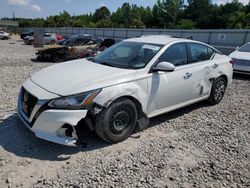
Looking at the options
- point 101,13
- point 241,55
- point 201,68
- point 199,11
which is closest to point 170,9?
point 199,11

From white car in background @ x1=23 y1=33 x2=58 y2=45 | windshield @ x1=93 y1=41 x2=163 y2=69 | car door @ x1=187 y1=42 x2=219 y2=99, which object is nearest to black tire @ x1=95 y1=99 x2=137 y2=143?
windshield @ x1=93 y1=41 x2=163 y2=69

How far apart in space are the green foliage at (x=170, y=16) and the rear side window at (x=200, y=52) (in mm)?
53478

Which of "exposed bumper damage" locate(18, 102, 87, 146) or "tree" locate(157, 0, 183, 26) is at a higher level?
"tree" locate(157, 0, 183, 26)

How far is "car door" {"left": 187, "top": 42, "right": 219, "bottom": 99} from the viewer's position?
185 inches

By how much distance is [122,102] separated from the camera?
351 cm

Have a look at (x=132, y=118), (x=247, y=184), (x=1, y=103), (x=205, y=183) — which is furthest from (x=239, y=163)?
(x=1, y=103)

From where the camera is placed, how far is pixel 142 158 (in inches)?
130

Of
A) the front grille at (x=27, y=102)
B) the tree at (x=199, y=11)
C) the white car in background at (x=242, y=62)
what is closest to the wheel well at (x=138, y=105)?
the front grille at (x=27, y=102)

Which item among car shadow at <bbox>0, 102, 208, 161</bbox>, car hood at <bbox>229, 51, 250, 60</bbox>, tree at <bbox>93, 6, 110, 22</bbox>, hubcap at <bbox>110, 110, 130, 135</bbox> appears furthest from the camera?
tree at <bbox>93, 6, 110, 22</bbox>

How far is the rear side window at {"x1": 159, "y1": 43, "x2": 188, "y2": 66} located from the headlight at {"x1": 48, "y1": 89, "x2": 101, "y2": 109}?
1.48 metres

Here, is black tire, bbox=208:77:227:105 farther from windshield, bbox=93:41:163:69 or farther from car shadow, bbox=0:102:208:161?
car shadow, bbox=0:102:208:161

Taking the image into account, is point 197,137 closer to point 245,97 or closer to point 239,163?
point 239,163

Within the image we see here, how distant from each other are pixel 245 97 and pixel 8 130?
575 cm

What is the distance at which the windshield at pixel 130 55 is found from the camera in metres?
3.98
